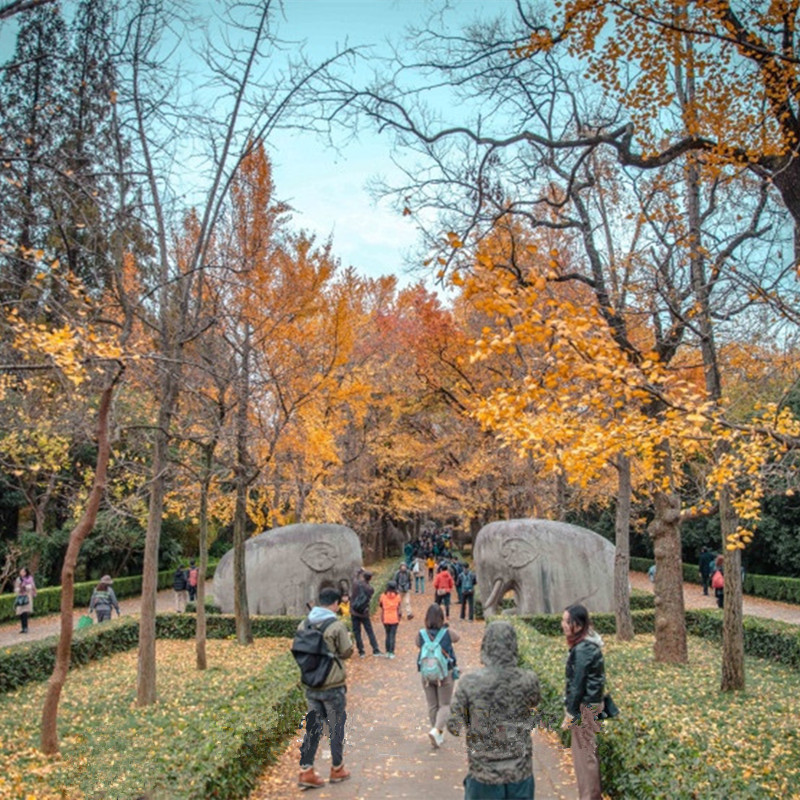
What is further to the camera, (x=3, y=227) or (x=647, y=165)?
(x=3, y=227)

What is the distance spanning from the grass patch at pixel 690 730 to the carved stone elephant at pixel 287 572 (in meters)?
6.91

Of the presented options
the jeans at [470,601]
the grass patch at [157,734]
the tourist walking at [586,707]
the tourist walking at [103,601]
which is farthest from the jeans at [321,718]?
the jeans at [470,601]

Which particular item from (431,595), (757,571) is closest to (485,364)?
(431,595)

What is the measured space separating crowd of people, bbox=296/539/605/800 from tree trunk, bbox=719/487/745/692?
140 inches

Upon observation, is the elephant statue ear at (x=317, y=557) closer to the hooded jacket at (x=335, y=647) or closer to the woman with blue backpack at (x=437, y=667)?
the woman with blue backpack at (x=437, y=667)

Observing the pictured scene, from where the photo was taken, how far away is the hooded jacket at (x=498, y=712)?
4219mm

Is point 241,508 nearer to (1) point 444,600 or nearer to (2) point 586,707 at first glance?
(1) point 444,600

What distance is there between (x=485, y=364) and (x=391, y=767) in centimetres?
1643

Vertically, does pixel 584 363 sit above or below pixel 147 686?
above

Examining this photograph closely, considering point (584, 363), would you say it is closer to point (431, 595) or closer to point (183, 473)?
point (183, 473)

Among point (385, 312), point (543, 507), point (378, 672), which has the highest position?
point (385, 312)

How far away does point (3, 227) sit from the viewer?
296 inches

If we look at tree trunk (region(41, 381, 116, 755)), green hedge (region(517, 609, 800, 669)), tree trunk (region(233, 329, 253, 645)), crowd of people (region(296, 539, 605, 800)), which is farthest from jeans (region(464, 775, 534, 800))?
green hedge (region(517, 609, 800, 669))

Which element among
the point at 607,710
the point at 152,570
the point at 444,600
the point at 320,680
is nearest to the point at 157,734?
the point at 320,680
